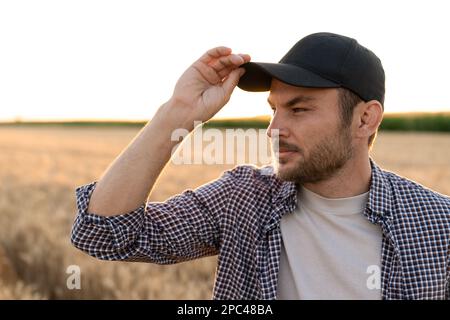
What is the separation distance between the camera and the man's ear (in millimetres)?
2523

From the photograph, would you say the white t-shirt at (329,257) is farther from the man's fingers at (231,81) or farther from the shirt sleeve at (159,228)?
the man's fingers at (231,81)

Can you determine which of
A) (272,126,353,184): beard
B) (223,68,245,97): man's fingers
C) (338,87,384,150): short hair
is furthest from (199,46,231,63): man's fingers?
(338,87,384,150): short hair

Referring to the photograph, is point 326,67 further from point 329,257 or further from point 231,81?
point 329,257

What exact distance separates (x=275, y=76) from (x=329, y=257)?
23.1 inches

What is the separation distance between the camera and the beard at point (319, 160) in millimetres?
2301

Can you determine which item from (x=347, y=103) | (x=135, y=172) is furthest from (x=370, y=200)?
(x=135, y=172)

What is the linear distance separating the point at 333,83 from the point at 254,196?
46cm

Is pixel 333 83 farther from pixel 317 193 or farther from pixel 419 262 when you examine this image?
pixel 419 262

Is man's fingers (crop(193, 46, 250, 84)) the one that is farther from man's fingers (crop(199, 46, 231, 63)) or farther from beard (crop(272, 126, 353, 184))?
beard (crop(272, 126, 353, 184))

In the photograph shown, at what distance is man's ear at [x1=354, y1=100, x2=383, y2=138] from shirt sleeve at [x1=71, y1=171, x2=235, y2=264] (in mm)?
512

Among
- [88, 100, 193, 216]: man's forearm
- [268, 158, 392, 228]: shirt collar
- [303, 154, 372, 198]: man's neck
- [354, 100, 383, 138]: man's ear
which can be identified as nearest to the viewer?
[88, 100, 193, 216]: man's forearm

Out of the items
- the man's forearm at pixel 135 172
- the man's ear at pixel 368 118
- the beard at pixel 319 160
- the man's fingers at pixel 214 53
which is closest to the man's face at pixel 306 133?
the beard at pixel 319 160

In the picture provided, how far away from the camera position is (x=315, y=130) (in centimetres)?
235
